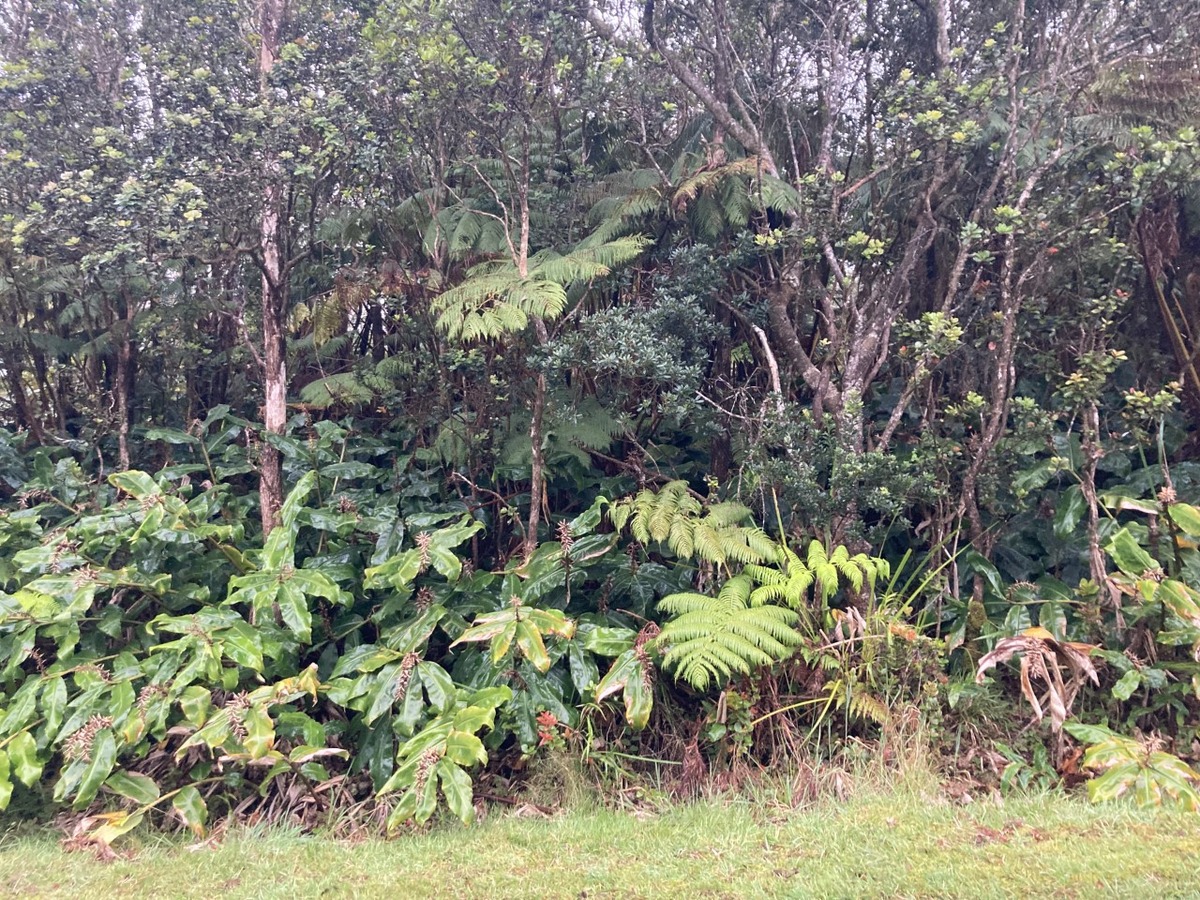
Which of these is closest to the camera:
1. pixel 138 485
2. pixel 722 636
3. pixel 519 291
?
pixel 722 636

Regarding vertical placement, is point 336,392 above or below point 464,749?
above

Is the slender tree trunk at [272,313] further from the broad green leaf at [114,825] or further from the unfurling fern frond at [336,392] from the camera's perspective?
the broad green leaf at [114,825]

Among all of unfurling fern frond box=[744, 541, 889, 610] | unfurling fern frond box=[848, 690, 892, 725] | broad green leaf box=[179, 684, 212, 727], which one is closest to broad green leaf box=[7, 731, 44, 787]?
broad green leaf box=[179, 684, 212, 727]

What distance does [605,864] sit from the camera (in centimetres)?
354

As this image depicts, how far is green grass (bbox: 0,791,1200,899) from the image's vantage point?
3123 millimetres

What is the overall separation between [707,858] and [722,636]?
1.17 meters

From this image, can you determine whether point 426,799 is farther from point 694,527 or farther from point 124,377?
point 124,377

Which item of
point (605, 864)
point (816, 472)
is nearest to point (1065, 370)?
point (816, 472)

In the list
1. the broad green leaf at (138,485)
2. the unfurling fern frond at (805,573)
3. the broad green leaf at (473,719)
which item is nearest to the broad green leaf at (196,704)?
the broad green leaf at (473,719)

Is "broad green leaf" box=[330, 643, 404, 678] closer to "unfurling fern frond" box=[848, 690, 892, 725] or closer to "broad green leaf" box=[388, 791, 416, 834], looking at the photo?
"broad green leaf" box=[388, 791, 416, 834]

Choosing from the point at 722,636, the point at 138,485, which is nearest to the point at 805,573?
the point at 722,636

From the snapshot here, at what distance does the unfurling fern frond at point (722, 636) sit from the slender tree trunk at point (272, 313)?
319cm

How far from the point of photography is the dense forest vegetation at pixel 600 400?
15.1ft

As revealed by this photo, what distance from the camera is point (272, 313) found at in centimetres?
611
